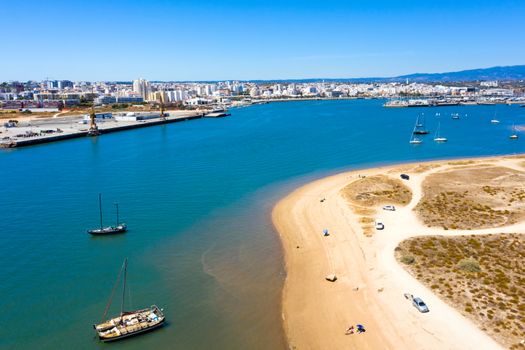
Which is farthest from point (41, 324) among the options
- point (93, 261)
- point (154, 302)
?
→ point (93, 261)

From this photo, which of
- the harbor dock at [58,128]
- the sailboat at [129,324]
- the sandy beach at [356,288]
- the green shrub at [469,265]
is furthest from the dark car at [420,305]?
the harbor dock at [58,128]

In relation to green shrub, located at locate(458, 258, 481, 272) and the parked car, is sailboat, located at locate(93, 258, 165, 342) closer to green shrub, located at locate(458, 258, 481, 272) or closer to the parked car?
the parked car

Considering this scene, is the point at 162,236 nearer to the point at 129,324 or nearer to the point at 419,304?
the point at 129,324

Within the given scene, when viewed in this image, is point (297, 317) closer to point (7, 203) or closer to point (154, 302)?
point (154, 302)

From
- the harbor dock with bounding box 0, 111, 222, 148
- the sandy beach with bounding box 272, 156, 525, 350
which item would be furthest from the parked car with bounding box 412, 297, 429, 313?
the harbor dock with bounding box 0, 111, 222, 148

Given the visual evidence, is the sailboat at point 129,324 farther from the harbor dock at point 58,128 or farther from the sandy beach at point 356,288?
the harbor dock at point 58,128

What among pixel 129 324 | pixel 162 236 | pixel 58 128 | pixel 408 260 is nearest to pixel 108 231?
pixel 162 236

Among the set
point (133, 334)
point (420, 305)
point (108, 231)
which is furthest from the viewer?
point (108, 231)
